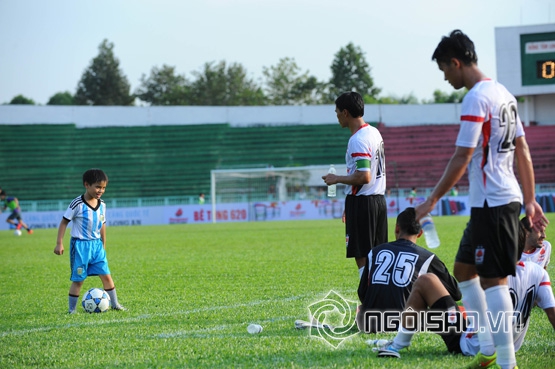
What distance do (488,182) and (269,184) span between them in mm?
39600

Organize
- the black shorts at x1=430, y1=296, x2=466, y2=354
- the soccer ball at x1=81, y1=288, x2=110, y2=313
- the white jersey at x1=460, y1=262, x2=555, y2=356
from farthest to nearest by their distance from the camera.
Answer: the soccer ball at x1=81, y1=288, x2=110, y2=313 < the black shorts at x1=430, y1=296, x2=466, y2=354 < the white jersey at x1=460, y1=262, x2=555, y2=356

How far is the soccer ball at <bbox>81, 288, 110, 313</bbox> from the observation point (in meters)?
7.89

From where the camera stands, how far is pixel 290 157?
2074 inches

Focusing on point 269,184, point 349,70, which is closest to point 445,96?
point 349,70

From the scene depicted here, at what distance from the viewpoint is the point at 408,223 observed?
5543 millimetres

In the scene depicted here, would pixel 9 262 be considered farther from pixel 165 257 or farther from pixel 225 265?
pixel 225 265

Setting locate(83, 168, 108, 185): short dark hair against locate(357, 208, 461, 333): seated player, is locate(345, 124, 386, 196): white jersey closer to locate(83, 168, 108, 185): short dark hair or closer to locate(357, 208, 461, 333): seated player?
locate(357, 208, 461, 333): seated player

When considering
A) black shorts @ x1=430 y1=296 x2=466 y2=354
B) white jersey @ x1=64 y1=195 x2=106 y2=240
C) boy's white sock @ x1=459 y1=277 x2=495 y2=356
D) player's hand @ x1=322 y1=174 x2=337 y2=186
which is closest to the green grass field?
black shorts @ x1=430 y1=296 x2=466 y2=354

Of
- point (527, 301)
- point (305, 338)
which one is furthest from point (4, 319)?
point (527, 301)

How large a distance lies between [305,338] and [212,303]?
2.63 m

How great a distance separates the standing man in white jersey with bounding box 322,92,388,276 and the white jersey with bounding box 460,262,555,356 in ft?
5.85

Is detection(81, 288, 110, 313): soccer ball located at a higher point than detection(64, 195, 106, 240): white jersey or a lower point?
lower

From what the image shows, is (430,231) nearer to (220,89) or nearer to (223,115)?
(223,115)

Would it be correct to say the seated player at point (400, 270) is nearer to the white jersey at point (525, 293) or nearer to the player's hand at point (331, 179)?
the white jersey at point (525, 293)
